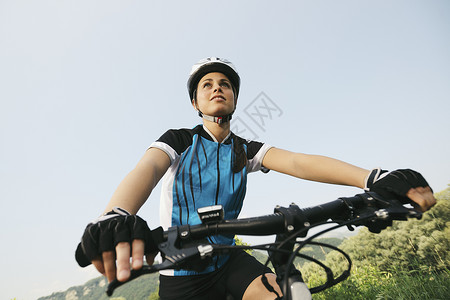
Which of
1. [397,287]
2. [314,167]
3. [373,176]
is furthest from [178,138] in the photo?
[397,287]

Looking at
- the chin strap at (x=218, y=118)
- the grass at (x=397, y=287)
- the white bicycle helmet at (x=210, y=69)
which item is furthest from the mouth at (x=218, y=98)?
the grass at (x=397, y=287)

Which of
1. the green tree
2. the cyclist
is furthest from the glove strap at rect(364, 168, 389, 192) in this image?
the green tree

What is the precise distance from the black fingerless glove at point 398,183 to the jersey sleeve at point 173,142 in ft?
5.63

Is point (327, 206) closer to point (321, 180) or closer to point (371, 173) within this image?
point (371, 173)

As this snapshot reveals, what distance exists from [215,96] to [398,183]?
6.35 feet

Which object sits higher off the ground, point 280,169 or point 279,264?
point 280,169

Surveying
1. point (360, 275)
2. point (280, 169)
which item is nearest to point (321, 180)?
point (280, 169)

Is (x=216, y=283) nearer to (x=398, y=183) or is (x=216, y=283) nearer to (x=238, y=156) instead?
(x=238, y=156)

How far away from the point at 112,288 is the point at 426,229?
16.8 m

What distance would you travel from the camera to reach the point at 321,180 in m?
2.34

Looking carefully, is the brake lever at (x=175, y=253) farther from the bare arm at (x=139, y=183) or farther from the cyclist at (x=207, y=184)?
the bare arm at (x=139, y=183)

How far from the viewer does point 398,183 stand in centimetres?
154

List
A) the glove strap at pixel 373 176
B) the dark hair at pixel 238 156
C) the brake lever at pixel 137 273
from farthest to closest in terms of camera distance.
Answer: the dark hair at pixel 238 156 < the glove strap at pixel 373 176 < the brake lever at pixel 137 273

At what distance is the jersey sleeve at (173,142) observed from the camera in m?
2.24
